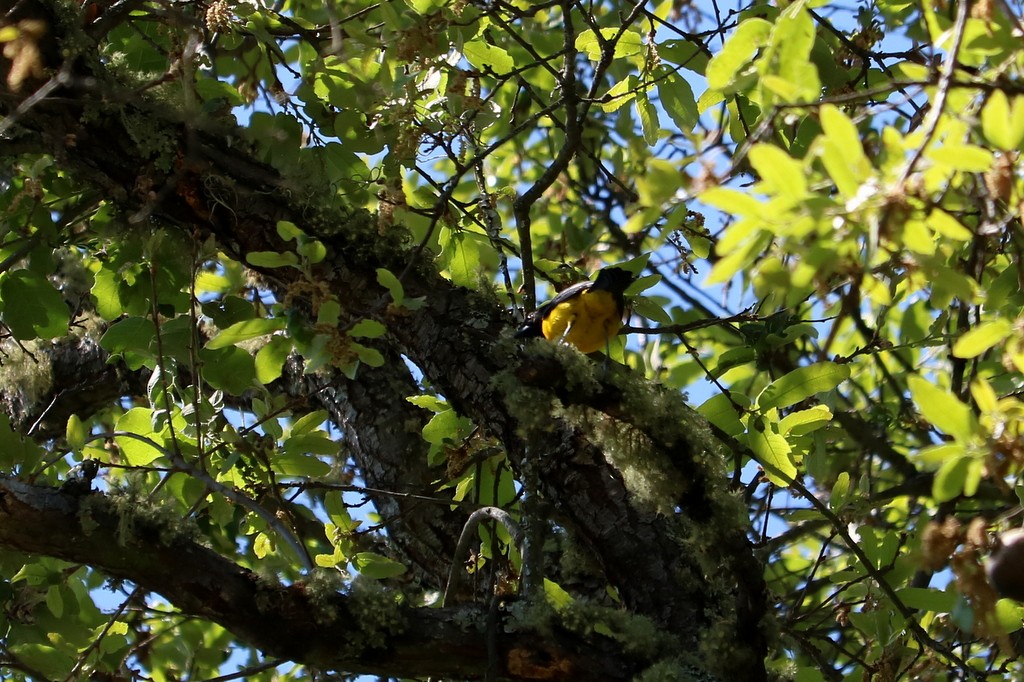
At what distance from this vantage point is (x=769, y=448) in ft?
7.90

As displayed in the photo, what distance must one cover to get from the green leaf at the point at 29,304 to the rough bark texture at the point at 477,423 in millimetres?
320

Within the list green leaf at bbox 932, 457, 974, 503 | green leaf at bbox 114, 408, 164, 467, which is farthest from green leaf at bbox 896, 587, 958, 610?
green leaf at bbox 114, 408, 164, 467

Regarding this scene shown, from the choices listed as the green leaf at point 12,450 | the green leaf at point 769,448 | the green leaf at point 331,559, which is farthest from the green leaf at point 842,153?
the green leaf at point 12,450

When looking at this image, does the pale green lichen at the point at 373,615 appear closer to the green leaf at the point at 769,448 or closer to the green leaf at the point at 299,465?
the green leaf at the point at 299,465

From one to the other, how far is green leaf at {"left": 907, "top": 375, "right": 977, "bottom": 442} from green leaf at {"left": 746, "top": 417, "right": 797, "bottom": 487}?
1089 millimetres

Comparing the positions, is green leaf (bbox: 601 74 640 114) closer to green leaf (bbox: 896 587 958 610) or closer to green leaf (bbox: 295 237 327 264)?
green leaf (bbox: 295 237 327 264)

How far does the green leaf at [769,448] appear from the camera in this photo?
7.89 feet

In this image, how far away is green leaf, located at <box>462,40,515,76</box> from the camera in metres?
2.79

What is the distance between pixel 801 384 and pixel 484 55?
125cm

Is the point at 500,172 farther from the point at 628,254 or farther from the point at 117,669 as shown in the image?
the point at 117,669

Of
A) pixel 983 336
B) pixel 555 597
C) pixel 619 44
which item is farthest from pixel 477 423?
pixel 983 336

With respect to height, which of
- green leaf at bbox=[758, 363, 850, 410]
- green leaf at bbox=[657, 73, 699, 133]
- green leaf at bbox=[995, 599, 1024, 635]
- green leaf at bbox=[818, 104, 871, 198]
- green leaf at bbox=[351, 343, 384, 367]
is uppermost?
green leaf at bbox=[657, 73, 699, 133]

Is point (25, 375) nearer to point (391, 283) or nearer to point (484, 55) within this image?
point (484, 55)

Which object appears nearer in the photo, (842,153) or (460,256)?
(842,153)
